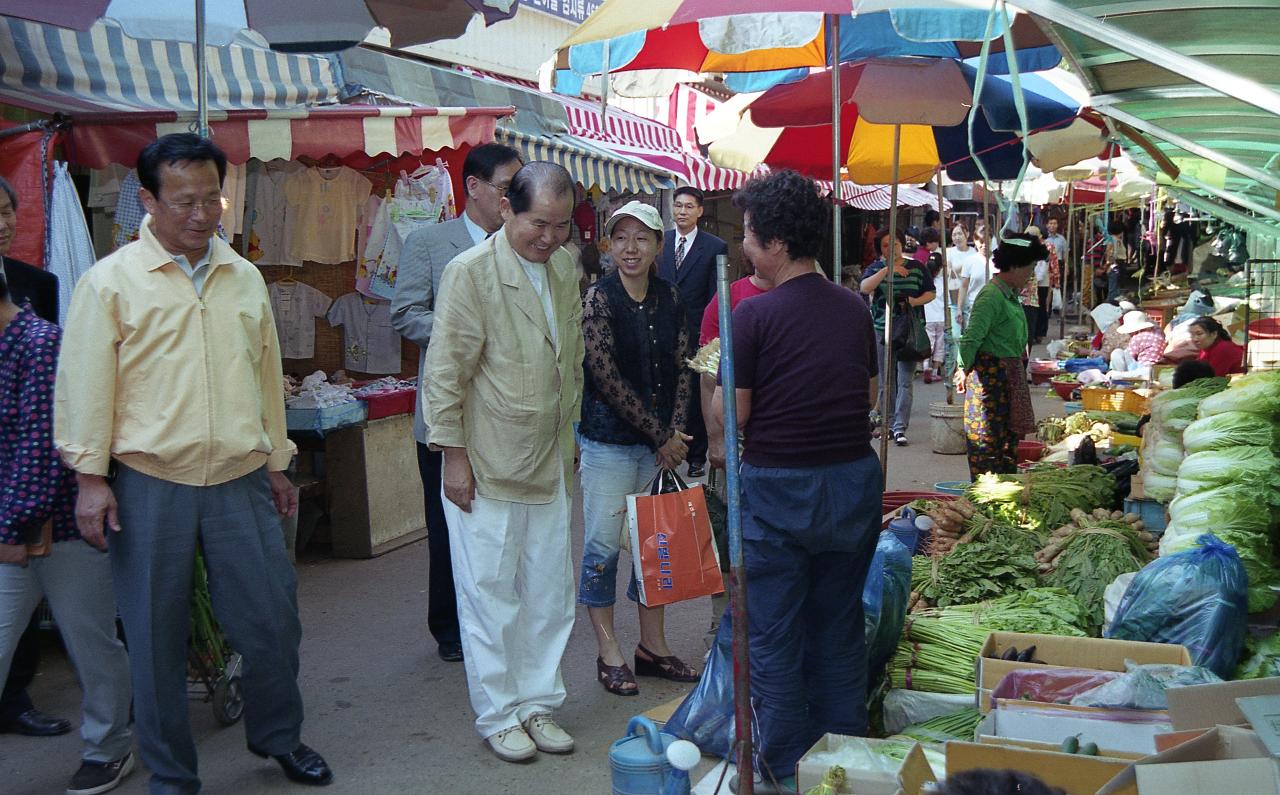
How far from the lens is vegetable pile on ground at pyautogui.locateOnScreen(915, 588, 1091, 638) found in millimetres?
4625

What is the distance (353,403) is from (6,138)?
7.59 ft

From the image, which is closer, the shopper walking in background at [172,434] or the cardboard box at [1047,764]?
the cardboard box at [1047,764]

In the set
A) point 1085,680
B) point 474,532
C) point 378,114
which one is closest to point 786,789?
point 1085,680

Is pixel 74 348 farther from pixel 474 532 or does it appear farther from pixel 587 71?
pixel 587 71

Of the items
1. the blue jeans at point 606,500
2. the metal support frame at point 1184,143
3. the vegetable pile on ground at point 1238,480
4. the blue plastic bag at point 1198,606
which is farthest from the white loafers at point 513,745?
the metal support frame at point 1184,143

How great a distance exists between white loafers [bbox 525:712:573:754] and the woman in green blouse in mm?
4262

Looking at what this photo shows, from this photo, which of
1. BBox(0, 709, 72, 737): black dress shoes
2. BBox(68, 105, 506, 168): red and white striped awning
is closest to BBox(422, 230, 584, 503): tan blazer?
BBox(0, 709, 72, 737): black dress shoes

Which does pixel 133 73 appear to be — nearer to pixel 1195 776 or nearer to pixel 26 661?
pixel 26 661

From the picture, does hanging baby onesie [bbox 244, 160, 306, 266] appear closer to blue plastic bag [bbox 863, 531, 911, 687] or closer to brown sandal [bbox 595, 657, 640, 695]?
brown sandal [bbox 595, 657, 640, 695]

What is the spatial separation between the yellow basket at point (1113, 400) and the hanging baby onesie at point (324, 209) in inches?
266

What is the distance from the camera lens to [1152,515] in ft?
20.7

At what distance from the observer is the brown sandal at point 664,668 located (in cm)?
503

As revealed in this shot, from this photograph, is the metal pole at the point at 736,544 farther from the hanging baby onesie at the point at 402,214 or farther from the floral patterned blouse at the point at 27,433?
the hanging baby onesie at the point at 402,214

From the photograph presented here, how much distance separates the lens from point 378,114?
643 cm
